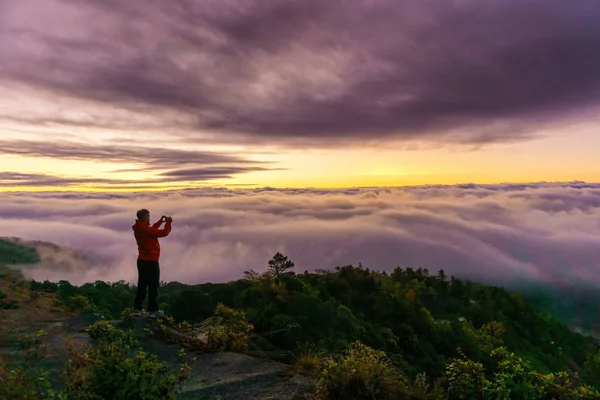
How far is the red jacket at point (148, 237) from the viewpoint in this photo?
10.4 metres

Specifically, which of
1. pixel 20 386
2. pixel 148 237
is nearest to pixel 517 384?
pixel 20 386

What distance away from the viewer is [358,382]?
18.5ft

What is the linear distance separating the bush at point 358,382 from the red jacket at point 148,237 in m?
6.18

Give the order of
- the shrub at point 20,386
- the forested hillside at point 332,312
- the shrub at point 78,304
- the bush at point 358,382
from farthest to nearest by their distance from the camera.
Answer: the forested hillside at point 332,312
the shrub at point 78,304
the bush at point 358,382
the shrub at point 20,386

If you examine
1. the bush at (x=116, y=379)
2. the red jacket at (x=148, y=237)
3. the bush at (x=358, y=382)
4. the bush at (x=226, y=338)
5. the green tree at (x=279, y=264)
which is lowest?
the green tree at (x=279, y=264)

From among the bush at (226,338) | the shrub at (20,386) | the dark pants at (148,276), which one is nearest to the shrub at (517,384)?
the shrub at (20,386)

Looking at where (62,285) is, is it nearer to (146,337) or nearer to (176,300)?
(176,300)

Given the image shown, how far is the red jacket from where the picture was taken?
10.4 meters

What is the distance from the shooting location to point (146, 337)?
9.60 meters

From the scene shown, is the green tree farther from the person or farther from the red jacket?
the red jacket

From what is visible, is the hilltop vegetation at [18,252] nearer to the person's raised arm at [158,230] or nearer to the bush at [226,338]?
the person's raised arm at [158,230]

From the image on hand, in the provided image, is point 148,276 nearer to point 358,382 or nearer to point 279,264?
point 358,382

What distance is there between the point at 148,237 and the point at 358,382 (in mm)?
6944

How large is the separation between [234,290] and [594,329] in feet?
472
